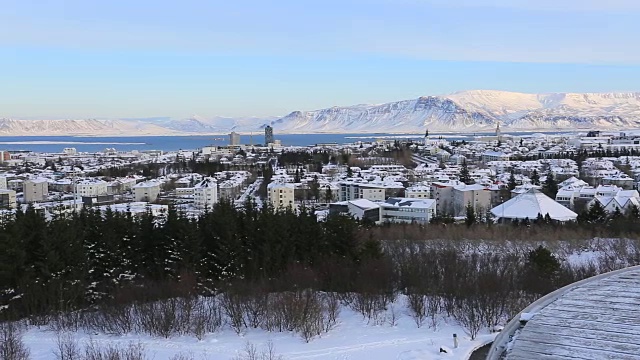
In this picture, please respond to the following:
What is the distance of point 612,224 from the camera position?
48.3ft

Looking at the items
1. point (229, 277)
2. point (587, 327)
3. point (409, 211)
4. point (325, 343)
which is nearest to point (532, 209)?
point (409, 211)

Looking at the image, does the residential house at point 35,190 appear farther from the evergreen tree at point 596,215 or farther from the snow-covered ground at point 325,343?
the snow-covered ground at point 325,343

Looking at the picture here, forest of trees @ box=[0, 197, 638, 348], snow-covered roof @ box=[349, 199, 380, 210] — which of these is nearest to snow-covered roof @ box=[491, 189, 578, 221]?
snow-covered roof @ box=[349, 199, 380, 210]

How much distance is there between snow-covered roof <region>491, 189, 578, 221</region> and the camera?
17453 millimetres

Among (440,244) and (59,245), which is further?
(440,244)

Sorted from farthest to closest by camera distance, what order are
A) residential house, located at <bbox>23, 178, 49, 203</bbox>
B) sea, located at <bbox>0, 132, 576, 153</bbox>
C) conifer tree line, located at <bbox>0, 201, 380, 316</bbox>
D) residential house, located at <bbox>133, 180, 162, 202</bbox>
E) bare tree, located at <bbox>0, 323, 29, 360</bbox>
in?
sea, located at <bbox>0, 132, 576, 153</bbox> → residential house, located at <bbox>23, 178, 49, 203</bbox> → residential house, located at <bbox>133, 180, 162, 202</bbox> → conifer tree line, located at <bbox>0, 201, 380, 316</bbox> → bare tree, located at <bbox>0, 323, 29, 360</bbox>

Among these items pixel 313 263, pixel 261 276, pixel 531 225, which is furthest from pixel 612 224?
pixel 261 276

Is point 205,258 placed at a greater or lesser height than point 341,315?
greater

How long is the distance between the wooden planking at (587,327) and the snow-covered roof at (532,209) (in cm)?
1263

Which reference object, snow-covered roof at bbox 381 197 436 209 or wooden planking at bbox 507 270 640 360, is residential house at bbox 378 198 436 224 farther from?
wooden planking at bbox 507 270 640 360

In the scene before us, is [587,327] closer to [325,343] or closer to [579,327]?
[579,327]

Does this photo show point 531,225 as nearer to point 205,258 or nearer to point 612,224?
point 612,224

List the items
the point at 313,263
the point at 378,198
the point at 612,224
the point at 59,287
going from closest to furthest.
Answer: the point at 59,287
the point at 313,263
the point at 612,224
the point at 378,198

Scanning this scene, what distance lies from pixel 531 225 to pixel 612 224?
1.87 m
